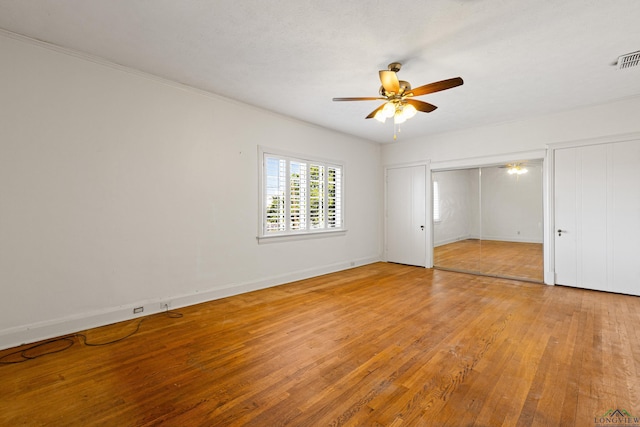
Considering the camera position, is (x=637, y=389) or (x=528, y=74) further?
(x=528, y=74)

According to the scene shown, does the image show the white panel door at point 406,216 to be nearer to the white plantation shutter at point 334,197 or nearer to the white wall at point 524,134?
the white wall at point 524,134

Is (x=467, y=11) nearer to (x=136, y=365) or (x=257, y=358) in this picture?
(x=257, y=358)

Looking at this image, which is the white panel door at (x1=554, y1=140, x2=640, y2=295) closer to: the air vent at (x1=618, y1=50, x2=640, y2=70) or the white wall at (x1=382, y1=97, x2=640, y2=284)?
the white wall at (x1=382, y1=97, x2=640, y2=284)

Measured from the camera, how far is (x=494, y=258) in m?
5.57

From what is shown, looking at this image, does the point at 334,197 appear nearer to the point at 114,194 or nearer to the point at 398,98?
the point at 398,98

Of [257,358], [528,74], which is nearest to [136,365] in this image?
[257,358]

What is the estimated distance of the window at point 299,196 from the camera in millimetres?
4660

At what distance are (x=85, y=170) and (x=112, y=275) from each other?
1173 mm

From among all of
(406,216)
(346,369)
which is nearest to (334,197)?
(406,216)

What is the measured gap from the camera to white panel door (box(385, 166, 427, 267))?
20.4 feet

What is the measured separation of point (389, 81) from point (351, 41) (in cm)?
53

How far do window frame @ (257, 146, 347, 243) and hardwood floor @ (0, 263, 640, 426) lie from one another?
4.37 feet

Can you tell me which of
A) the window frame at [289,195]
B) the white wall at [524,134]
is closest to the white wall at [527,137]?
the white wall at [524,134]

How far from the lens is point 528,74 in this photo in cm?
338
